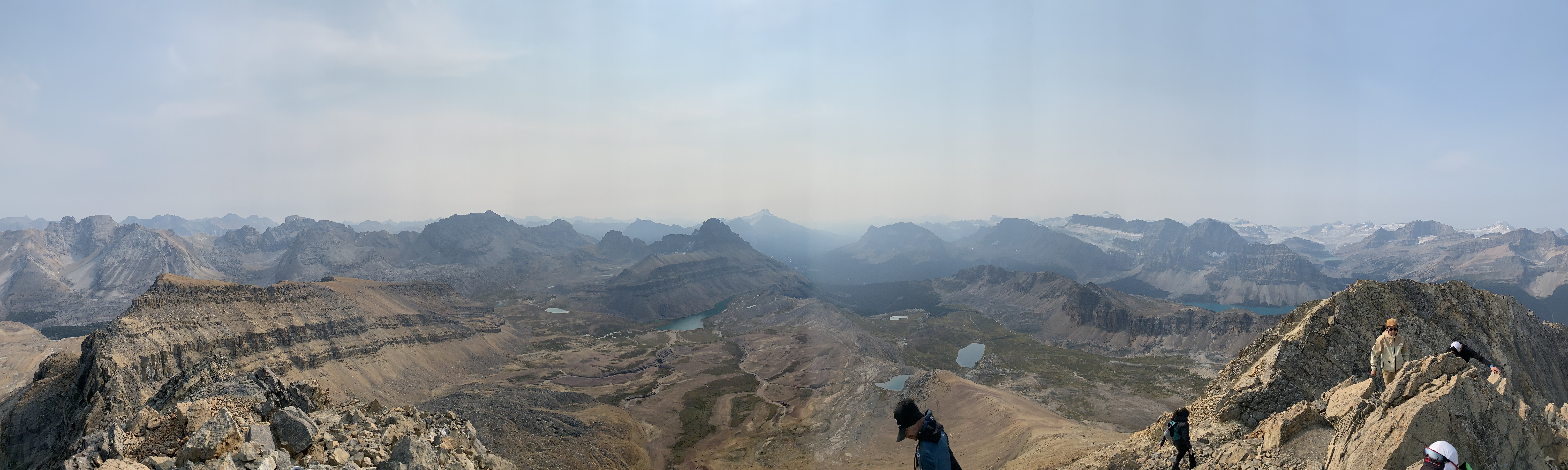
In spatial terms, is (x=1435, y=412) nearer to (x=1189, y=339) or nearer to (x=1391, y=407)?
(x=1391, y=407)

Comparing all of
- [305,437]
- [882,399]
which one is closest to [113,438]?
[305,437]

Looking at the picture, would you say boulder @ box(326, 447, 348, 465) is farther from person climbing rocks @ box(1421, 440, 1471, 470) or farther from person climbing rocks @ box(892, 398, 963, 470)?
person climbing rocks @ box(1421, 440, 1471, 470)

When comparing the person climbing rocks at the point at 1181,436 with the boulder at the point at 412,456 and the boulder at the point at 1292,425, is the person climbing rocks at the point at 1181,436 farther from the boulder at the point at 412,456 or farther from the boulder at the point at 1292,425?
the boulder at the point at 412,456

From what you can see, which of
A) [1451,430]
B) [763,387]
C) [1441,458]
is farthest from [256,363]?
[1451,430]

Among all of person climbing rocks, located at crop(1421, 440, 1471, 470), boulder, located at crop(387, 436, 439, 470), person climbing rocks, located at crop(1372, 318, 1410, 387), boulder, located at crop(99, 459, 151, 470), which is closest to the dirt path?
boulder, located at crop(387, 436, 439, 470)

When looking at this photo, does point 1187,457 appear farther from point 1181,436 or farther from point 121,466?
point 121,466

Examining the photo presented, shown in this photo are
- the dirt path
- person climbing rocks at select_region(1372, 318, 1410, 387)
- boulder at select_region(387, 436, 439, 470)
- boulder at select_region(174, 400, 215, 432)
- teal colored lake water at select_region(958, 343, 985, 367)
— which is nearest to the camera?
boulder at select_region(174, 400, 215, 432)

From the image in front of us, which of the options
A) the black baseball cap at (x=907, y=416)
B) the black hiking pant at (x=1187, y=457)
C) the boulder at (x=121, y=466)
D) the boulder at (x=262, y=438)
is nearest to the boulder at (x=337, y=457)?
the boulder at (x=262, y=438)
